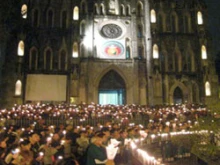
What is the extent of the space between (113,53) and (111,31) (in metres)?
3.20

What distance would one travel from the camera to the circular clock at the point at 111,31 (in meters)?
35.6

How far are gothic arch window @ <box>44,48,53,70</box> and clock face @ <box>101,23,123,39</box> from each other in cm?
766

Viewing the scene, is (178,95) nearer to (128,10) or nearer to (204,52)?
(204,52)

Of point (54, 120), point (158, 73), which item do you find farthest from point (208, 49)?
point (54, 120)

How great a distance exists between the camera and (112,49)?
3516cm

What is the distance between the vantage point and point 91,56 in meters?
33.7

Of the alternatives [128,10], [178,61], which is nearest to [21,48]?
[128,10]

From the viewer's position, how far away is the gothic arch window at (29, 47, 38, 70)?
33.2 m

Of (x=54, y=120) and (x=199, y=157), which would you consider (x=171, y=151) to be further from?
(x=54, y=120)

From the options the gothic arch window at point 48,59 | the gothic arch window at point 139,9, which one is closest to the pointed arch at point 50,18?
the gothic arch window at point 48,59

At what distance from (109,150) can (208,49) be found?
1303 inches

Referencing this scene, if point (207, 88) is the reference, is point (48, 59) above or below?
above

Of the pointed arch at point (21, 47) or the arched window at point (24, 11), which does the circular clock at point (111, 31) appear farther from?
the pointed arch at point (21, 47)

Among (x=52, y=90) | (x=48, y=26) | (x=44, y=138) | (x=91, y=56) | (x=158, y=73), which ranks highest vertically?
(x=48, y=26)
